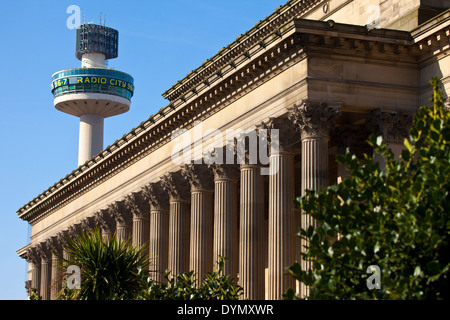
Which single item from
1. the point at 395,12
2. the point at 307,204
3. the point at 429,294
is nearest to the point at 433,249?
the point at 429,294

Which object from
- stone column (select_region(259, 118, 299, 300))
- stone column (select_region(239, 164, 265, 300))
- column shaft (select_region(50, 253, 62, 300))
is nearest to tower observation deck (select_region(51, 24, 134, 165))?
column shaft (select_region(50, 253, 62, 300))

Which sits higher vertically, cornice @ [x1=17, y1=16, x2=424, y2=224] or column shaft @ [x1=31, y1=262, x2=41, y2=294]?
cornice @ [x1=17, y1=16, x2=424, y2=224]

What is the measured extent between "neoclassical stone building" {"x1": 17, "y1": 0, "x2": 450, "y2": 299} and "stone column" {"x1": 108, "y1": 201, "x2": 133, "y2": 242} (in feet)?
19.0

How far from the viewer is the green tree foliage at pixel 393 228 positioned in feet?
76.2

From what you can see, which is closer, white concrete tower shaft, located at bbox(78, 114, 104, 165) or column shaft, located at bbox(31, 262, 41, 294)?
column shaft, located at bbox(31, 262, 41, 294)

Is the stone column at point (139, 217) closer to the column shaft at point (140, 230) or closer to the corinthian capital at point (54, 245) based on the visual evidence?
the column shaft at point (140, 230)

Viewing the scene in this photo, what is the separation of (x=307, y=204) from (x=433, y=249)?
3212mm

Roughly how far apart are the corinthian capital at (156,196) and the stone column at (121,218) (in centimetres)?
740

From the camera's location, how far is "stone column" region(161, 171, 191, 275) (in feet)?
236

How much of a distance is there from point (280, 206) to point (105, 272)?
12226 millimetres

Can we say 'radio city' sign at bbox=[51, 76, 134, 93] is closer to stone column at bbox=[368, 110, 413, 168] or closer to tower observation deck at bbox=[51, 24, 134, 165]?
tower observation deck at bbox=[51, 24, 134, 165]

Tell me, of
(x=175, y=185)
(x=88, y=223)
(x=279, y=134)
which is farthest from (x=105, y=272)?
(x=88, y=223)

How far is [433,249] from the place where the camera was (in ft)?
76.7
